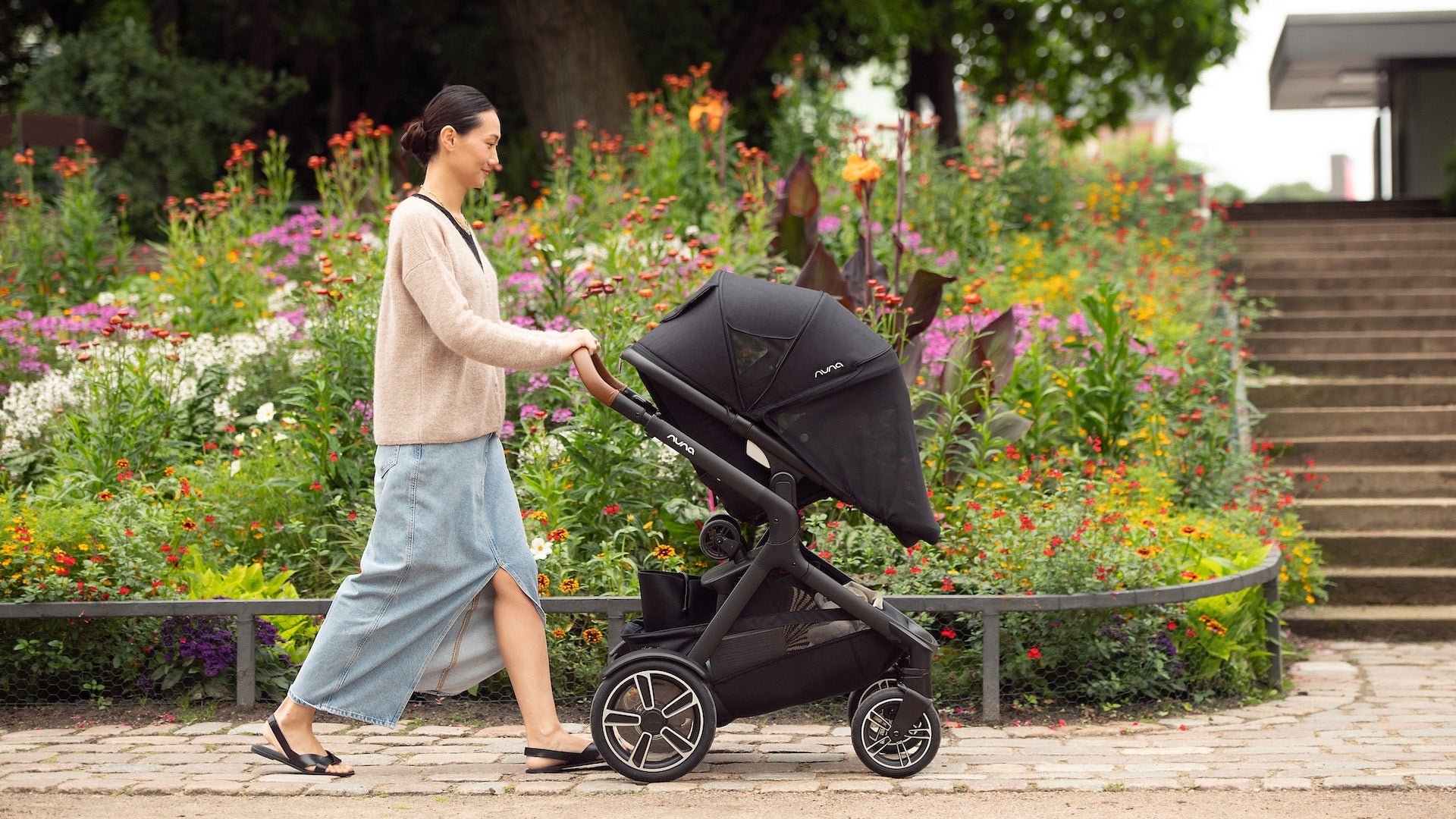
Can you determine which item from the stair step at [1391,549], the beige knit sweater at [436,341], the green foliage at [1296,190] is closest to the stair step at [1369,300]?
the stair step at [1391,549]

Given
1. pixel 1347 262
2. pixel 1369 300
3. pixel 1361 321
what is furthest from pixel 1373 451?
pixel 1347 262

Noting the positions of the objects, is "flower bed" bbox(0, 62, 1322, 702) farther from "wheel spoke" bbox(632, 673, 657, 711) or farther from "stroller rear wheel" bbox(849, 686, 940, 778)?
"wheel spoke" bbox(632, 673, 657, 711)

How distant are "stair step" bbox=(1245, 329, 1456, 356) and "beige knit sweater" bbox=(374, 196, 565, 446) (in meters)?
7.11

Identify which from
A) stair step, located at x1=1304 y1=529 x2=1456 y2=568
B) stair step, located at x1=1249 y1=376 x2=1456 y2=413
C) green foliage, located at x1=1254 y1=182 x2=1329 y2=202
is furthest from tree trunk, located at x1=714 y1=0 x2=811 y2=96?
green foliage, located at x1=1254 y1=182 x2=1329 y2=202

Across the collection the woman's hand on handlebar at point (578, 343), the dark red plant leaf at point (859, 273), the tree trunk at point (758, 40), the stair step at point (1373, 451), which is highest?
the tree trunk at point (758, 40)

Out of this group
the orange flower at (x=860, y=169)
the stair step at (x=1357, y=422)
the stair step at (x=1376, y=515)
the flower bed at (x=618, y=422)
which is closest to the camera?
the flower bed at (x=618, y=422)

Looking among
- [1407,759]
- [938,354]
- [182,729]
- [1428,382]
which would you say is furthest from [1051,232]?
[182,729]

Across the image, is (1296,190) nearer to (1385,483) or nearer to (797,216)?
(1385,483)

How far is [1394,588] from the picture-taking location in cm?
696

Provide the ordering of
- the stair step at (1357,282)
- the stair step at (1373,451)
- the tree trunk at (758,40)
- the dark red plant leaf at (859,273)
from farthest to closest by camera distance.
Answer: the tree trunk at (758,40) → the stair step at (1357,282) → the stair step at (1373,451) → the dark red plant leaf at (859,273)

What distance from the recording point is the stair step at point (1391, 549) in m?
7.14

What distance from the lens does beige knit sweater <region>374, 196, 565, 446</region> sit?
12.1 feet

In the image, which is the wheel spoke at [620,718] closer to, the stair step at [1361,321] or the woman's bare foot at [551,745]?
the woman's bare foot at [551,745]

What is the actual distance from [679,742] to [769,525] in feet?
2.23
